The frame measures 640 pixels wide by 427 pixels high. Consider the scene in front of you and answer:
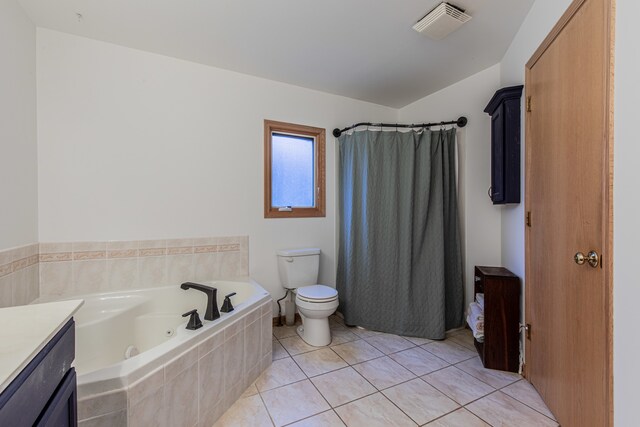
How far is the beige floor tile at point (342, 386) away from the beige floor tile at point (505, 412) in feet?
1.88

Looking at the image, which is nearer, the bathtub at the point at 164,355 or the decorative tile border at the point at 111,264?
the bathtub at the point at 164,355

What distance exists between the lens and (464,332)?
245cm

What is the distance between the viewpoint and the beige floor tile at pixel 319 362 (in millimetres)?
1880

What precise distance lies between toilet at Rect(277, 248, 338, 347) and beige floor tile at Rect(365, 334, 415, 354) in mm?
389

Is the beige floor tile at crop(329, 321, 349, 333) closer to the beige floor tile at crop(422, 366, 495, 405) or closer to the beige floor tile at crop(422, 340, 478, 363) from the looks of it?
the beige floor tile at crop(422, 340, 478, 363)

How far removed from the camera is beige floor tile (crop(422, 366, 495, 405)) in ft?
5.27

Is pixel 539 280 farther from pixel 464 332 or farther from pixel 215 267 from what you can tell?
pixel 215 267

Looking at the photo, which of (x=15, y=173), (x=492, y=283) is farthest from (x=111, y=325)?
(x=492, y=283)

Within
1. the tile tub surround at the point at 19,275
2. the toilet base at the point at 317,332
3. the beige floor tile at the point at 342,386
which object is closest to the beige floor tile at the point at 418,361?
the beige floor tile at the point at 342,386

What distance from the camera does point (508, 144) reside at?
185 cm

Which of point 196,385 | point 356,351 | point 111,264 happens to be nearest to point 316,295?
point 356,351

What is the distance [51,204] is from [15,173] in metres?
0.32

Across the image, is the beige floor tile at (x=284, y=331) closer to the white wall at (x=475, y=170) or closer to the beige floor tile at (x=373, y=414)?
the beige floor tile at (x=373, y=414)

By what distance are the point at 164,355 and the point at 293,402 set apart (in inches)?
30.8
